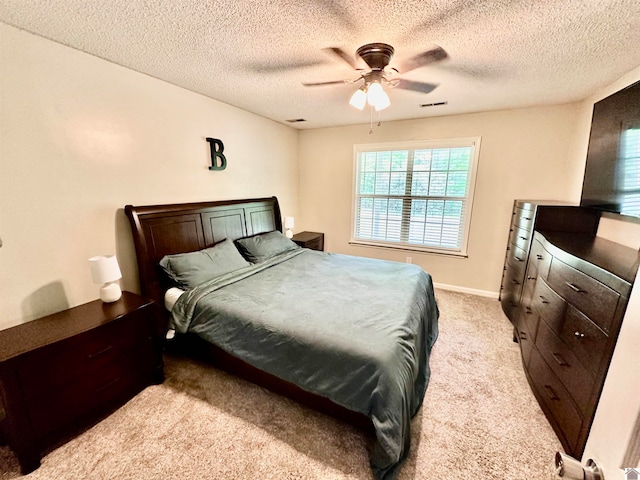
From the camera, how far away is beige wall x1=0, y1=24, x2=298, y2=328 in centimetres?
163

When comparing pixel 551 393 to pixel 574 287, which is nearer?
pixel 574 287

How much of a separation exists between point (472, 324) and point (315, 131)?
3.54 m

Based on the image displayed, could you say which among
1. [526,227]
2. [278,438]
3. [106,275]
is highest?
[526,227]

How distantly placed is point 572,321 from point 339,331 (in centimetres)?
136

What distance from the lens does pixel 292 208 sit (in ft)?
14.8

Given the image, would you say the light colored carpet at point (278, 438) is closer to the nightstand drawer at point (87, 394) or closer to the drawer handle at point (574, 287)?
the nightstand drawer at point (87, 394)

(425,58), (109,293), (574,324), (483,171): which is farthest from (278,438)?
(483,171)

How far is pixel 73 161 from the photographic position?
1.89 m

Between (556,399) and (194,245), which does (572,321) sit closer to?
(556,399)

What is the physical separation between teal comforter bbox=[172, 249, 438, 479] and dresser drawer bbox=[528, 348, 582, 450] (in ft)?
2.39

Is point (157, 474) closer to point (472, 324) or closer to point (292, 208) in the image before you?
point (472, 324)

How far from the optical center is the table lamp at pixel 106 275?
1796mm

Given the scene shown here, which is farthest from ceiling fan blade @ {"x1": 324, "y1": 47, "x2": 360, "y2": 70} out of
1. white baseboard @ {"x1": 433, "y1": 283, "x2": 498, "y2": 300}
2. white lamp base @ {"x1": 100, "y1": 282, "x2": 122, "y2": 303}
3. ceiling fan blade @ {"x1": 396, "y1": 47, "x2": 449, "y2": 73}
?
white baseboard @ {"x1": 433, "y1": 283, "x2": 498, "y2": 300}

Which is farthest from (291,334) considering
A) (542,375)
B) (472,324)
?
(472,324)
